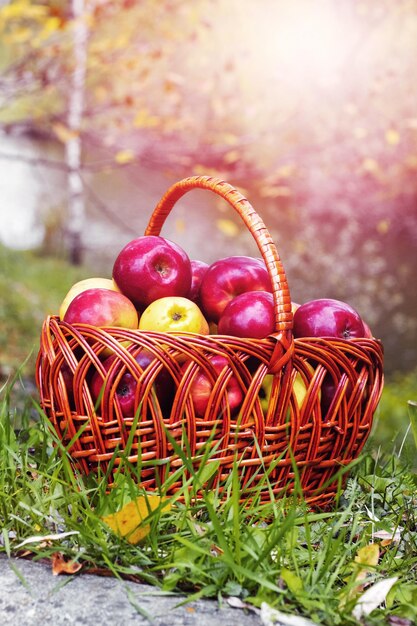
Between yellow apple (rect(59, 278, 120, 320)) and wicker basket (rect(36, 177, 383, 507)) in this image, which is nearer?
wicker basket (rect(36, 177, 383, 507))

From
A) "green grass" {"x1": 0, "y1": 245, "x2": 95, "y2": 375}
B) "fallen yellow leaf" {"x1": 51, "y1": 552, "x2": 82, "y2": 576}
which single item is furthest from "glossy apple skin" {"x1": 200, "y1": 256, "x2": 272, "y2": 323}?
"green grass" {"x1": 0, "y1": 245, "x2": 95, "y2": 375}

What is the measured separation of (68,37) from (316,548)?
18.1 feet

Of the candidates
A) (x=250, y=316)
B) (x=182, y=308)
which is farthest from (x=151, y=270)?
(x=250, y=316)

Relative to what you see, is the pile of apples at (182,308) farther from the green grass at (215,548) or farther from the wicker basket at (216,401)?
the green grass at (215,548)

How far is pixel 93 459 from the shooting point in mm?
1478

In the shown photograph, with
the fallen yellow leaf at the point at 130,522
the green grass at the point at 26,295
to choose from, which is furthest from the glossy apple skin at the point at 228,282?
the green grass at the point at 26,295

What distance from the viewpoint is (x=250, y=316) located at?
60.6 inches

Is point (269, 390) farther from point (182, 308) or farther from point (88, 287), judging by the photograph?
point (88, 287)

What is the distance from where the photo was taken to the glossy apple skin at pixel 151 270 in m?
1.68

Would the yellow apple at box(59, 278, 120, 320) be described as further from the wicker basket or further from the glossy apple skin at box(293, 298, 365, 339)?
the glossy apple skin at box(293, 298, 365, 339)

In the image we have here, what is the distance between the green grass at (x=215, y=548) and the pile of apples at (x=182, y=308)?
0.21 metres

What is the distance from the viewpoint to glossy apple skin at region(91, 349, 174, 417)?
1.46 meters

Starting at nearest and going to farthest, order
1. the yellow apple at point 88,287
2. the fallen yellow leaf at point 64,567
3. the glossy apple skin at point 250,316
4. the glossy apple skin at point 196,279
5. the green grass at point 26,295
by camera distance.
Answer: the fallen yellow leaf at point 64,567 < the glossy apple skin at point 250,316 < the yellow apple at point 88,287 < the glossy apple skin at point 196,279 < the green grass at point 26,295

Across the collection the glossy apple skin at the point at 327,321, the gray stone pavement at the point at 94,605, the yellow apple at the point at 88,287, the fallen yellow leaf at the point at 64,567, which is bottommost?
the gray stone pavement at the point at 94,605
